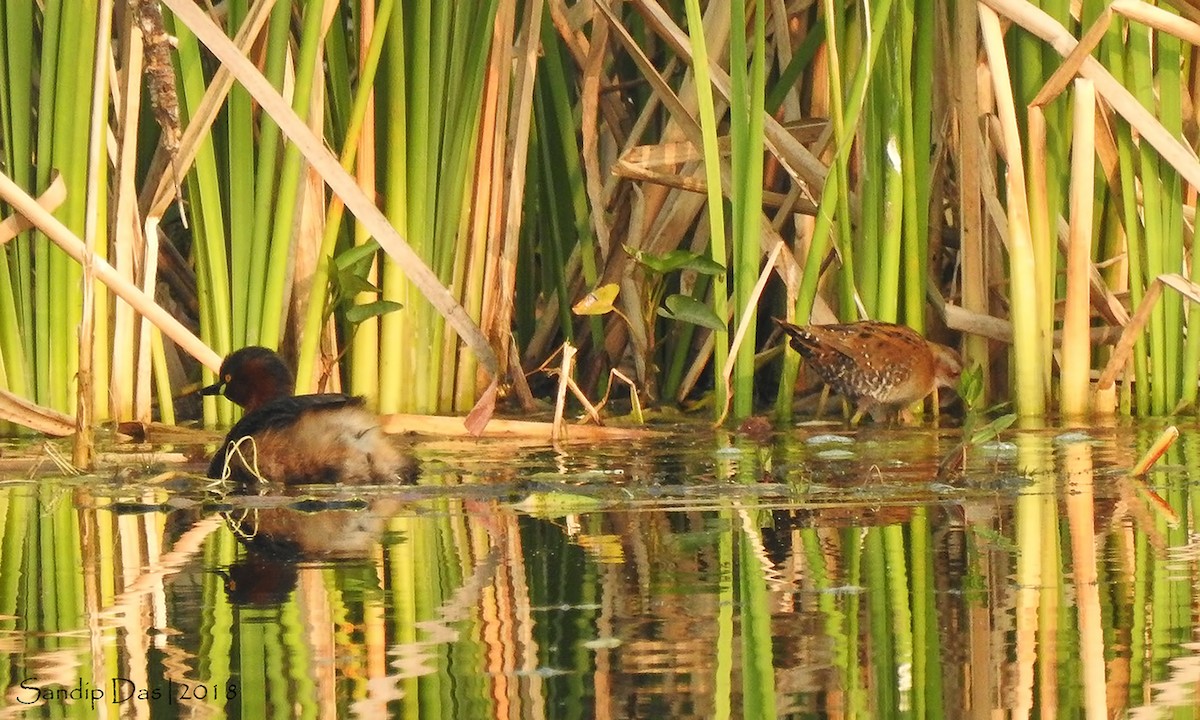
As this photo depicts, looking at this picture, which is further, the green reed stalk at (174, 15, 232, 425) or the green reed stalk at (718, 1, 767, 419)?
the green reed stalk at (718, 1, 767, 419)

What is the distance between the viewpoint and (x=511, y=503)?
15.8 feet

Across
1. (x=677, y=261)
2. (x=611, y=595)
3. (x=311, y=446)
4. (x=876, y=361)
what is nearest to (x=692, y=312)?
(x=677, y=261)

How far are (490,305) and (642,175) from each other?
768mm

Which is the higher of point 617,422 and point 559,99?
point 559,99

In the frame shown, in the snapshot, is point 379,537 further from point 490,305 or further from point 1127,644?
point 490,305

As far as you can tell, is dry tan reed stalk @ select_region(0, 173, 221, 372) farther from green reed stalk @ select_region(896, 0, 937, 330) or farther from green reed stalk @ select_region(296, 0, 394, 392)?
green reed stalk @ select_region(896, 0, 937, 330)

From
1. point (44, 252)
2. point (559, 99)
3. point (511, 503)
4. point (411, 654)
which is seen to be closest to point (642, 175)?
point (559, 99)

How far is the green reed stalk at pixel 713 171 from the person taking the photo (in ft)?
Result: 21.7

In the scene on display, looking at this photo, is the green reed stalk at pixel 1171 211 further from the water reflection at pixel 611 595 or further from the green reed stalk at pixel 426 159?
the green reed stalk at pixel 426 159

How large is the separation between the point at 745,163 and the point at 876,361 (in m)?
0.80

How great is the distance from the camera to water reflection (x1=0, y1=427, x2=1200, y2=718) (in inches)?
103

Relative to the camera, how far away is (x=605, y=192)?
7.89m

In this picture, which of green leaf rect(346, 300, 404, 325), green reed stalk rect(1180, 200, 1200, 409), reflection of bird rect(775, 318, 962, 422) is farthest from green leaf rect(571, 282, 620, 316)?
green reed stalk rect(1180, 200, 1200, 409)

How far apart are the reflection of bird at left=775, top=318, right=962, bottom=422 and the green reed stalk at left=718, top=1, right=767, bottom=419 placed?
0.24 meters
